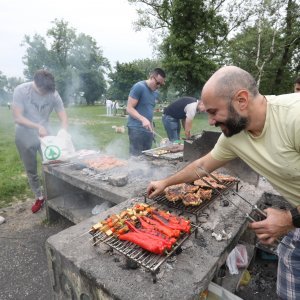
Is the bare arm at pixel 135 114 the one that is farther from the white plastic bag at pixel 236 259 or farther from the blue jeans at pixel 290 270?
the blue jeans at pixel 290 270

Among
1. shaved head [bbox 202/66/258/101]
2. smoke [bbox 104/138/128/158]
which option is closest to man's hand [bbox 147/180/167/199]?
shaved head [bbox 202/66/258/101]

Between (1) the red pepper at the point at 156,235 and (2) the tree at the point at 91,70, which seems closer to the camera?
(1) the red pepper at the point at 156,235

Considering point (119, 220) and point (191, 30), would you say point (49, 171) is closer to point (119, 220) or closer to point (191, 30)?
point (119, 220)

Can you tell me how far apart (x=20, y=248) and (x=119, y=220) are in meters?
2.94

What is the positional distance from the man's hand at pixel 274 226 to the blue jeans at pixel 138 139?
4.62 metres

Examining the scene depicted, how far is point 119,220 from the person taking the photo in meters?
2.46

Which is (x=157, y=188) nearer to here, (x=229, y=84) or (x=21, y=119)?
(x=229, y=84)

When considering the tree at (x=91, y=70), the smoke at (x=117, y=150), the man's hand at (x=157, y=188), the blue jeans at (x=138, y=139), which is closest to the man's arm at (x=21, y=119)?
the blue jeans at (x=138, y=139)

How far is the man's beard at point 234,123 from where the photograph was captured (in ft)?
6.46

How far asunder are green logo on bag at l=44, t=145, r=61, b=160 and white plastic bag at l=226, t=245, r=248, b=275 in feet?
11.8

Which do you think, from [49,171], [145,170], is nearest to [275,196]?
[145,170]

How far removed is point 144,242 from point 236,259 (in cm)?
201

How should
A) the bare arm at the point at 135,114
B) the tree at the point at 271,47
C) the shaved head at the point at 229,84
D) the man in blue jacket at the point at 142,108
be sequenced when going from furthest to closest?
the tree at the point at 271,47
the man in blue jacket at the point at 142,108
the bare arm at the point at 135,114
the shaved head at the point at 229,84

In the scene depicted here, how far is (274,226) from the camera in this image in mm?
1901
